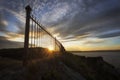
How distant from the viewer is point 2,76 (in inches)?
149

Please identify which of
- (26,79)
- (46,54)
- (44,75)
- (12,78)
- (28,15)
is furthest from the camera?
(46,54)

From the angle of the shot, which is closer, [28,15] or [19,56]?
[28,15]

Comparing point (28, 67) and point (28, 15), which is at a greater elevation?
point (28, 15)

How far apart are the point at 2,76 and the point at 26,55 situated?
1.43 metres

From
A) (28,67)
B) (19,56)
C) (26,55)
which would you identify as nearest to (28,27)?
(26,55)

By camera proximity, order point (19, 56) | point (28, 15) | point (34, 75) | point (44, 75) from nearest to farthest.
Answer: point (34, 75) → point (44, 75) → point (28, 15) → point (19, 56)

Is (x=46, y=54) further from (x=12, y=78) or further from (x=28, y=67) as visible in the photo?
(x=12, y=78)

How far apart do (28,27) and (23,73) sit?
74.4 inches

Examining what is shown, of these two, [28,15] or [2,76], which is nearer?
[2,76]

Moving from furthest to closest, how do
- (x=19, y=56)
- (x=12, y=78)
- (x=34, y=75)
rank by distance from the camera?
1. (x=19, y=56)
2. (x=34, y=75)
3. (x=12, y=78)

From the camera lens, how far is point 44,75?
4.98 metres

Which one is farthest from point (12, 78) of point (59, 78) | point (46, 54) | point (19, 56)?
point (46, 54)

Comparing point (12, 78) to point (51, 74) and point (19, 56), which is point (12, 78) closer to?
point (51, 74)

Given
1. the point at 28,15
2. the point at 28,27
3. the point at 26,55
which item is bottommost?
the point at 26,55
